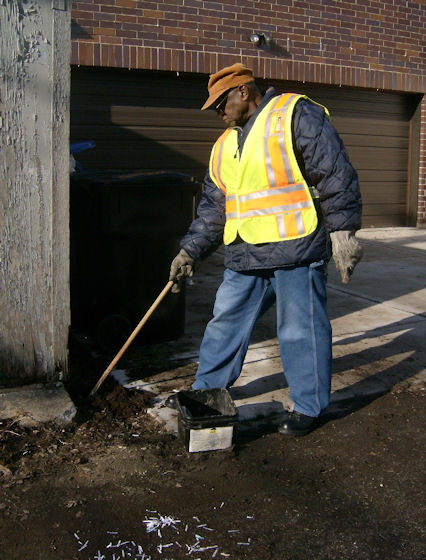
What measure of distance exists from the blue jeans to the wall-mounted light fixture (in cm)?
644

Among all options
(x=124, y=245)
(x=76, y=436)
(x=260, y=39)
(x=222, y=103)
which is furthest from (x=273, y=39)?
(x=76, y=436)

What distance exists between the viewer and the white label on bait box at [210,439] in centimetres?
336

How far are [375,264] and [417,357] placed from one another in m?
3.53

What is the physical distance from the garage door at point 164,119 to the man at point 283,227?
546cm

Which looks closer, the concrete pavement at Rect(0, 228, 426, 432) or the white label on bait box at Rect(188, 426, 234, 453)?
the white label on bait box at Rect(188, 426, 234, 453)

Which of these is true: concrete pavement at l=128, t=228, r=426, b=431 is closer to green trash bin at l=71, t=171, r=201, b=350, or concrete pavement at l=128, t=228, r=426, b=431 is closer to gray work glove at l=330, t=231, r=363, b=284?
green trash bin at l=71, t=171, r=201, b=350

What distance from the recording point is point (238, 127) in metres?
3.70

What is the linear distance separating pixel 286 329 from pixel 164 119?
20.8 ft

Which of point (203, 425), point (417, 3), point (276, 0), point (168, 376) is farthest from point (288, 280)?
point (417, 3)

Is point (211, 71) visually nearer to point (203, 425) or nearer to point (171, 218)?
point (171, 218)

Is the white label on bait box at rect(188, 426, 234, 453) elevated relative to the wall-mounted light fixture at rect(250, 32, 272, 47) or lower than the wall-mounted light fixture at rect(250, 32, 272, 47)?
lower

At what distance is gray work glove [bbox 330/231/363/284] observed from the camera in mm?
3355

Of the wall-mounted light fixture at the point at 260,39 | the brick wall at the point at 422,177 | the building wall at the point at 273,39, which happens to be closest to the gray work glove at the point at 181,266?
the building wall at the point at 273,39

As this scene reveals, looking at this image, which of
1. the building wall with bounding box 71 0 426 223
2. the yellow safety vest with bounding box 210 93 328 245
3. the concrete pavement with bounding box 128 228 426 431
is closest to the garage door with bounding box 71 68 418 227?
the building wall with bounding box 71 0 426 223
